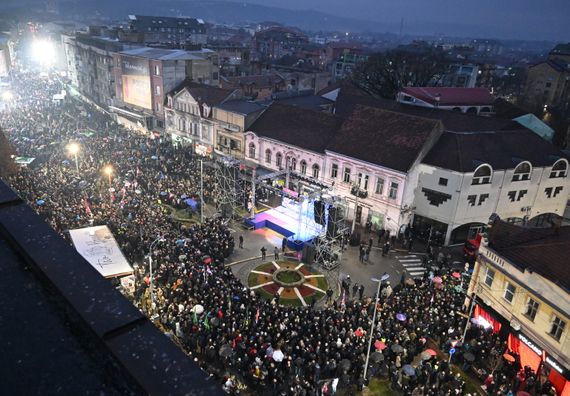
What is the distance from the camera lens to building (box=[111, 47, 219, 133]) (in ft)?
192

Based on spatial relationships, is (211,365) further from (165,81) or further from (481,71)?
(481,71)

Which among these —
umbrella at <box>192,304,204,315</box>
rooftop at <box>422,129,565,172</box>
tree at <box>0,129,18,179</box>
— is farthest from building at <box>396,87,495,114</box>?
tree at <box>0,129,18,179</box>

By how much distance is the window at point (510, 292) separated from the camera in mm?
23470

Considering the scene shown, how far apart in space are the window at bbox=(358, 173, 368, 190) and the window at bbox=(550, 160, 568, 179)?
1714cm

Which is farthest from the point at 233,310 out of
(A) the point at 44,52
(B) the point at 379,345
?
(A) the point at 44,52

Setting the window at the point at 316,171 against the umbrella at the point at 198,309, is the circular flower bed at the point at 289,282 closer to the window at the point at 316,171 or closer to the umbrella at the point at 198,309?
the umbrella at the point at 198,309

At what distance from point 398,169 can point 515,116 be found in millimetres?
30281

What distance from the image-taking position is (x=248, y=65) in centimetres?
9375

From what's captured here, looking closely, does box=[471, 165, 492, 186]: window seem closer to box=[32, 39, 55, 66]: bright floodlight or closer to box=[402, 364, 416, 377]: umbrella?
box=[402, 364, 416, 377]: umbrella

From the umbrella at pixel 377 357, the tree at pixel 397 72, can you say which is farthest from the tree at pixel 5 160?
the tree at pixel 397 72

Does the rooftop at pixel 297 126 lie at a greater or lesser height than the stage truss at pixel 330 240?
greater

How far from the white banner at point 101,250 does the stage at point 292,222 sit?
495 inches

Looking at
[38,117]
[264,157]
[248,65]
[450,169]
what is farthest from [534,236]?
[248,65]

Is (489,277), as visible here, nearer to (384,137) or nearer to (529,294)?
(529,294)
